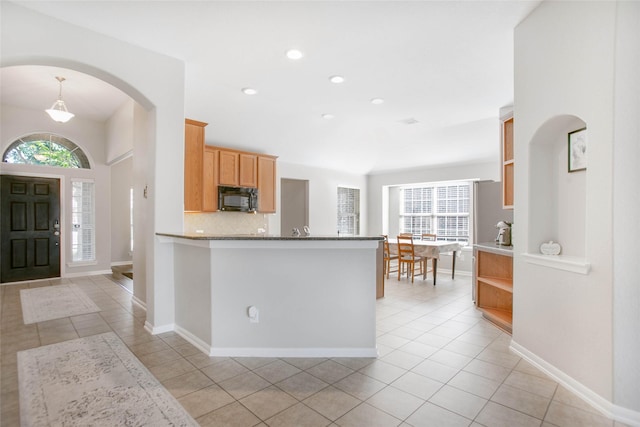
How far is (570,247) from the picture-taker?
2627 millimetres

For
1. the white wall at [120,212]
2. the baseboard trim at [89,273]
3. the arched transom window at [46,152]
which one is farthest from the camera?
the white wall at [120,212]

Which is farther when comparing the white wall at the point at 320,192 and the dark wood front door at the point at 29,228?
the white wall at the point at 320,192

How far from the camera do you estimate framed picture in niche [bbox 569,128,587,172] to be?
8.13ft

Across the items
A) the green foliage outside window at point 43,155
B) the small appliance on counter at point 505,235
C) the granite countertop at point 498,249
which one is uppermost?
the green foliage outside window at point 43,155

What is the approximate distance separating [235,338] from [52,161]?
622 centimetres

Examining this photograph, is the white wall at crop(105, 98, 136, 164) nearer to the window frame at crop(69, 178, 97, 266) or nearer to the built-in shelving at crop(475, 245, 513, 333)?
the window frame at crop(69, 178, 97, 266)

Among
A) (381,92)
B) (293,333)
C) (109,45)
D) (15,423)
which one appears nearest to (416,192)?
(381,92)

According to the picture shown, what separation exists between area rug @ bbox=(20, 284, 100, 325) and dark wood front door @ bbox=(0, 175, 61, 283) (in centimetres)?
98

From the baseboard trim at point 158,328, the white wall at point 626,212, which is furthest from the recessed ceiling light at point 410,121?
the baseboard trim at point 158,328

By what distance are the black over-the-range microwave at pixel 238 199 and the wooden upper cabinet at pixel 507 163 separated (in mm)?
4061

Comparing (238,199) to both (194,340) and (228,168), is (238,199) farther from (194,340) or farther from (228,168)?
(194,340)

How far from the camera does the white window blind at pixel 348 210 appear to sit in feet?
27.8

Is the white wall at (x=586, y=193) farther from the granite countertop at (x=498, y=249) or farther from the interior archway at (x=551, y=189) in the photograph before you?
the granite countertop at (x=498, y=249)

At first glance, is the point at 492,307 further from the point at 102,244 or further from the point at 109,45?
the point at 102,244
